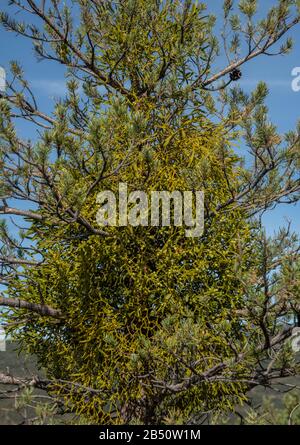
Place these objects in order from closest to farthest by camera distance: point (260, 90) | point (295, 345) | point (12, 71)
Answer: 1. point (295, 345)
2. point (260, 90)
3. point (12, 71)

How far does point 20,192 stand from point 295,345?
87.7 inches

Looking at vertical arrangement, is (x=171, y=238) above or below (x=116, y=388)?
above

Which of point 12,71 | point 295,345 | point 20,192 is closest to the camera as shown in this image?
point 295,345

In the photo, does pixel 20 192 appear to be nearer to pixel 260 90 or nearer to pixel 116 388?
pixel 116 388

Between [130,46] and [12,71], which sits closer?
[130,46]

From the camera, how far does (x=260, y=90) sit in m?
4.99

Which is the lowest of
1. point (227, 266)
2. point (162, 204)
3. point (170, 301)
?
point (170, 301)

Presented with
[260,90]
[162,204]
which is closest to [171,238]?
[162,204]

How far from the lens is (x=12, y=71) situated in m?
6.28

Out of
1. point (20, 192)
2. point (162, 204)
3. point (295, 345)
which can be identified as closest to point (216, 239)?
point (162, 204)
